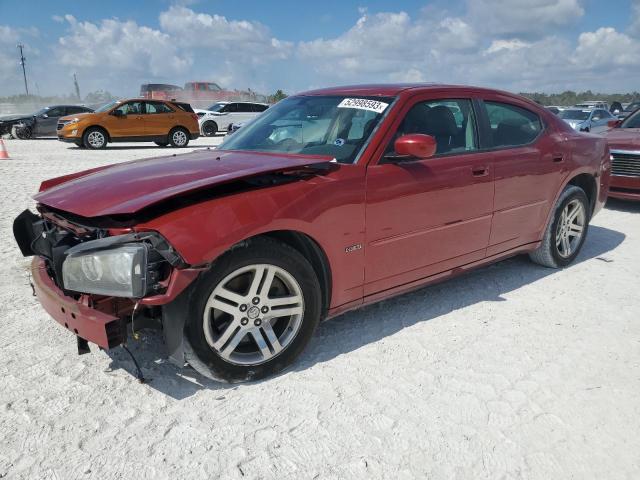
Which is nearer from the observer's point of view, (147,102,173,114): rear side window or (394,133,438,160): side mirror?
(394,133,438,160): side mirror

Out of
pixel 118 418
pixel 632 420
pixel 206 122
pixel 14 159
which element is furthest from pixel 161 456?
pixel 206 122

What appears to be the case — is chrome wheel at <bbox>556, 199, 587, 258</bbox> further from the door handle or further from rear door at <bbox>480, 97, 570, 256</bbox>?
the door handle

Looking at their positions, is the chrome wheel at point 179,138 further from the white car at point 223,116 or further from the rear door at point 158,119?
the white car at point 223,116

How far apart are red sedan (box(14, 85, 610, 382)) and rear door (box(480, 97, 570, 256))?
0.02 m

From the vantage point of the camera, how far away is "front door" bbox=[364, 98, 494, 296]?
313 centimetres

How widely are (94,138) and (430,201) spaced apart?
50.7 ft

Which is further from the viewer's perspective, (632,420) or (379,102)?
(379,102)

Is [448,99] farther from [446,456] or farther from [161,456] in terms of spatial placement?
[161,456]

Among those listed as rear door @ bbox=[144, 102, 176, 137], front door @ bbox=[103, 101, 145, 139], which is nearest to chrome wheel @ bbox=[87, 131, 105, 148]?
front door @ bbox=[103, 101, 145, 139]

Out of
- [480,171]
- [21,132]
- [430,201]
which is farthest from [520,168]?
[21,132]

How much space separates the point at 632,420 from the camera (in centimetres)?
247

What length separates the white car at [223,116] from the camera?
23734mm

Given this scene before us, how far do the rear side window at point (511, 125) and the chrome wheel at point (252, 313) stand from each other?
2.15 meters

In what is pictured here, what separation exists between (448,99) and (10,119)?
882 inches
